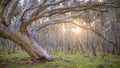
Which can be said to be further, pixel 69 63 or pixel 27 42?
pixel 69 63

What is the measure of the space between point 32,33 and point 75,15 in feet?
9.61

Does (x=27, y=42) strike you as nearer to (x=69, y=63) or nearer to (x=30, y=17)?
(x=30, y=17)

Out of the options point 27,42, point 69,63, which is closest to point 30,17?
point 27,42

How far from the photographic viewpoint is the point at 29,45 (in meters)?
10.0

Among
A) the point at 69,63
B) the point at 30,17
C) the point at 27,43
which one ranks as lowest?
the point at 69,63

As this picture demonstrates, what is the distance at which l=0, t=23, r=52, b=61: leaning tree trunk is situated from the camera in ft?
30.6

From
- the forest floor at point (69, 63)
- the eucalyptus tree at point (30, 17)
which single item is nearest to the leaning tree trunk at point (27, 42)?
the eucalyptus tree at point (30, 17)

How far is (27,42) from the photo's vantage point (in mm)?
9914

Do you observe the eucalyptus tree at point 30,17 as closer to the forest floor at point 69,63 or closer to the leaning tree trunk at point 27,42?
the leaning tree trunk at point 27,42

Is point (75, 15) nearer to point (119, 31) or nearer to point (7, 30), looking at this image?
point (7, 30)

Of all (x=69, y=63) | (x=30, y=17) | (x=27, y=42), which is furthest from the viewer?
(x=69, y=63)

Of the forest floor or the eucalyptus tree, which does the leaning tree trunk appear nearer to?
the eucalyptus tree

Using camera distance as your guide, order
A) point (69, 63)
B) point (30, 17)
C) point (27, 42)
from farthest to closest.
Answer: point (69, 63), point (27, 42), point (30, 17)

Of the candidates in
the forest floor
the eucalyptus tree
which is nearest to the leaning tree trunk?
the eucalyptus tree
